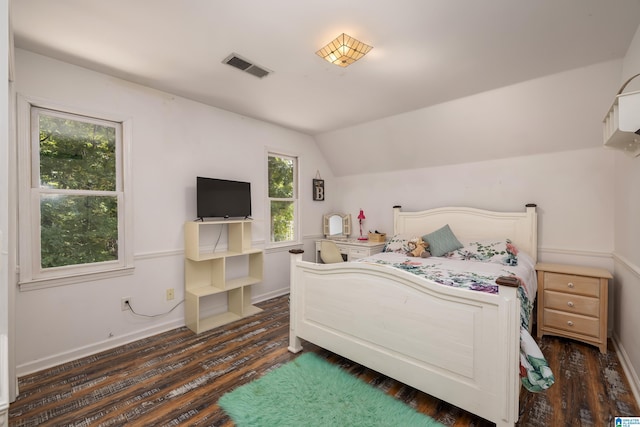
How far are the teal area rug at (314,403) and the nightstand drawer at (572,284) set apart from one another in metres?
2.00

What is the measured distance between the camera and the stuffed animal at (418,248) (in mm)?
3372

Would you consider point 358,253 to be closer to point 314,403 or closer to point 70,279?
point 314,403

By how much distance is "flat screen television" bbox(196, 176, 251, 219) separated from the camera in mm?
3129

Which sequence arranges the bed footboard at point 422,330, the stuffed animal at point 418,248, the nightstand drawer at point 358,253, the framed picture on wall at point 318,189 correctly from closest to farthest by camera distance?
the bed footboard at point 422,330 < the stuffed animal at point 418,248 < the nightstand drawer at point 358,253 < the framed picture on wall at point 318,189

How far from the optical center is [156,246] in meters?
2.95

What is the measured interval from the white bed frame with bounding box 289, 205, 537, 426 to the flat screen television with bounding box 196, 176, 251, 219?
4.02 feet

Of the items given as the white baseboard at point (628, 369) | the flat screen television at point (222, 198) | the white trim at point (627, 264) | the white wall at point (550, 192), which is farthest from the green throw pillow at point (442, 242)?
the flat screen television at point (222, 198)

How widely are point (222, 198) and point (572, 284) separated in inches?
145

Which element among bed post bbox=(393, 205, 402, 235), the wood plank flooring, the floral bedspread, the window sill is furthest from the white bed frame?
bed post bbox=(393, 205, 402, 235)

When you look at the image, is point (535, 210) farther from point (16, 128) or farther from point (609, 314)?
point (16, 128)

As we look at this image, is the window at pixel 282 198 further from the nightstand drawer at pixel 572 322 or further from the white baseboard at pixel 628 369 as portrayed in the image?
the white baseboard at pixel 628 369

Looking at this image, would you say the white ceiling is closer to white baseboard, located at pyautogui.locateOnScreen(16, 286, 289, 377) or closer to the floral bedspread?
the floral bedspread

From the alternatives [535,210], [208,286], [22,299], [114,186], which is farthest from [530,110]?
[22,299]

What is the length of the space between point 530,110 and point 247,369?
12.2 ft
